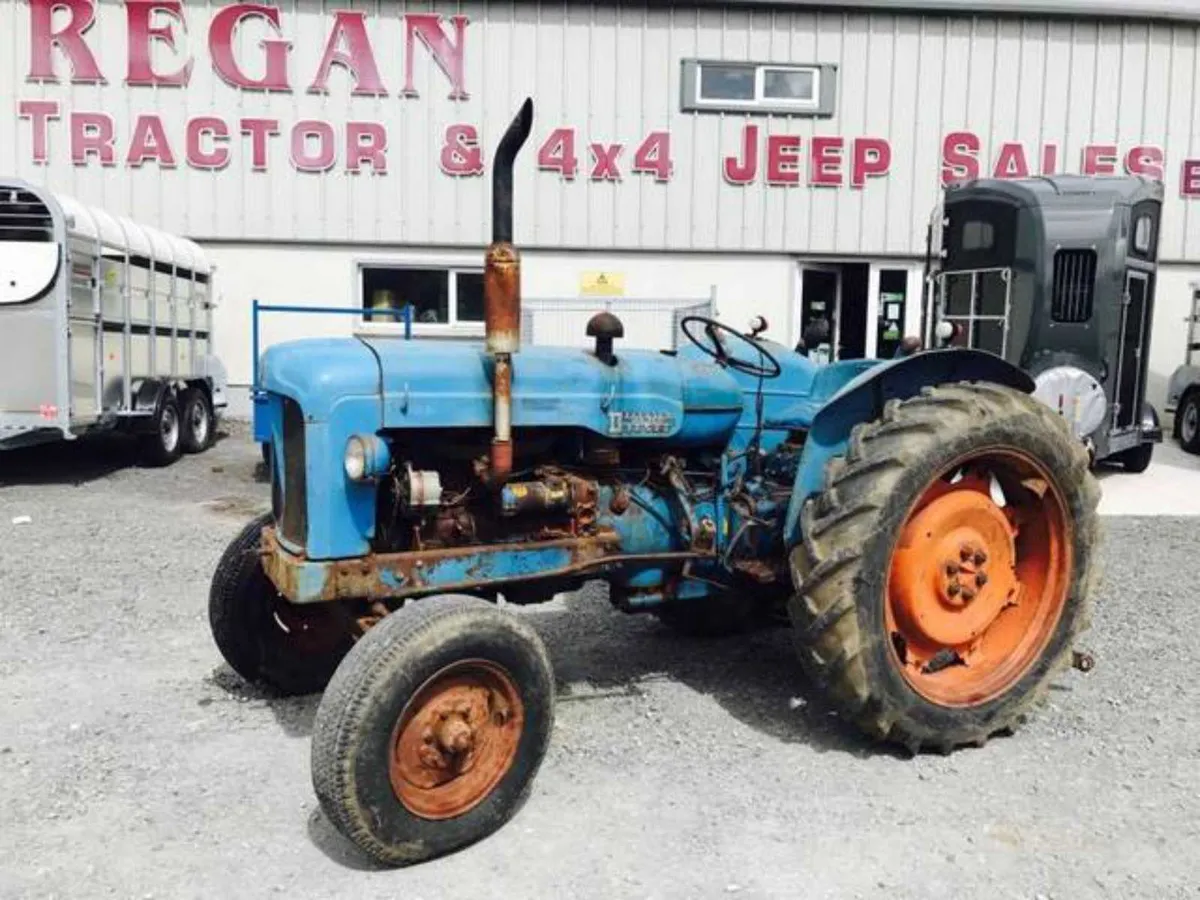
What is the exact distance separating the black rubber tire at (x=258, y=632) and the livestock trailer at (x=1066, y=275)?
7.15 metres

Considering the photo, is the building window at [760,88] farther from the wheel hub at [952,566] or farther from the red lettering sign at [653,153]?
the wheel hub at [952,566]

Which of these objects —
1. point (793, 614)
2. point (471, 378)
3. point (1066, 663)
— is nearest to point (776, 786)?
point (793, 614)

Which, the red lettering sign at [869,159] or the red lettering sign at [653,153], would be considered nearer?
the red lettering sign at [653,153]

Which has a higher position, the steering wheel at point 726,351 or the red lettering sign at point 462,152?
the red lettering sign at point 462,152

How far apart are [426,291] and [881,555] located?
10.5m

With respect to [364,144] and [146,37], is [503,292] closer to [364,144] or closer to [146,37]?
[364,144]

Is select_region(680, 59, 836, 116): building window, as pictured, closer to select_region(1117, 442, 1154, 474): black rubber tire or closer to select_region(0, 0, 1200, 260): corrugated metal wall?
select_region(0, 0, 1200, 260): corrugated metal wall

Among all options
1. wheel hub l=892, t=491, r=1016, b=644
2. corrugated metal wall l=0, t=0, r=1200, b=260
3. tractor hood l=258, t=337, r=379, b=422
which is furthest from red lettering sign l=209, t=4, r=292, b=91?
wheel hub l=892, t=491, r=1016, b=644

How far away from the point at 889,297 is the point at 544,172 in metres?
4.45

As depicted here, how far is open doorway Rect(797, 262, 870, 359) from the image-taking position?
13.5 metres

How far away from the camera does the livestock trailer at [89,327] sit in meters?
9.00

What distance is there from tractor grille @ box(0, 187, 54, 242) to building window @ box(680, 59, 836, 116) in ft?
23.4

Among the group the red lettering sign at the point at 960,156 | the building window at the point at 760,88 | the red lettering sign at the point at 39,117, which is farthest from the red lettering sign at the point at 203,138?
the red lettering sign at the point at 960,156

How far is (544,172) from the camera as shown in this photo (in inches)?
511
